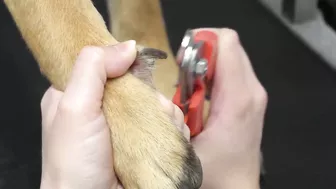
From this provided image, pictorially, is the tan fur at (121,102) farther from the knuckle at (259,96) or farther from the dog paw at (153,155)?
the knuckle at (259,96)

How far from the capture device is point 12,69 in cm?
161

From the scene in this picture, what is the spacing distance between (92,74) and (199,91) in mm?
217

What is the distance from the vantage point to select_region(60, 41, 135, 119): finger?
619mm

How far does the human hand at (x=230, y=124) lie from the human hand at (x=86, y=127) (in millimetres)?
204

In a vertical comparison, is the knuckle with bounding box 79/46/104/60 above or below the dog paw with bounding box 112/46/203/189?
above

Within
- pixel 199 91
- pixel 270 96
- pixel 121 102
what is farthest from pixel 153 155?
pixel 270 96

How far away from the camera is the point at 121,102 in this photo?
0.66 metres

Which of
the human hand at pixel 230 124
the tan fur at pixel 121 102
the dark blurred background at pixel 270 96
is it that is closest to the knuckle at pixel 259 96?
the human hand at pixel 230 124

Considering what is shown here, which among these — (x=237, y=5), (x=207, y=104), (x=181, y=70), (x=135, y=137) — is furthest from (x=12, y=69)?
(x=135, y=137)

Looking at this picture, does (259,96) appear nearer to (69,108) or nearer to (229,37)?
(229,37)

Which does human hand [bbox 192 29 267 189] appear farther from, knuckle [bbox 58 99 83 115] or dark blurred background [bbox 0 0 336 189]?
dark blurred background [bbox 0 0 336 189]

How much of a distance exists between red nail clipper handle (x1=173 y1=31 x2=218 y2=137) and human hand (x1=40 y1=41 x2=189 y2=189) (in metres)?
0.15

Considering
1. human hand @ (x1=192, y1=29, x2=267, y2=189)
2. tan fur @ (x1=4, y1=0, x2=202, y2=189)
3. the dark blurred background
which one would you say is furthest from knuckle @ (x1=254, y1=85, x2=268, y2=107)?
the dark blurred background

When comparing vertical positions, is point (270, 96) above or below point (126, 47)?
below
